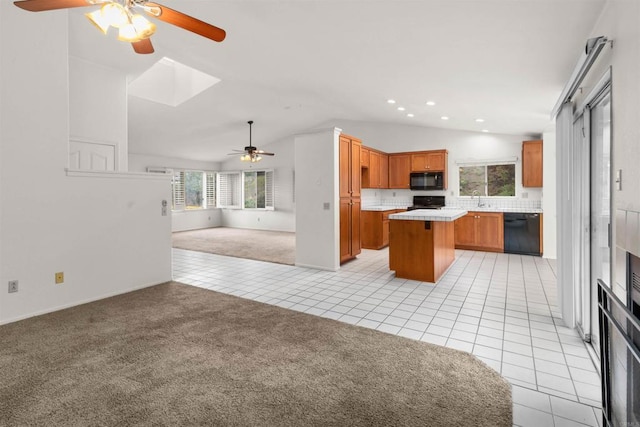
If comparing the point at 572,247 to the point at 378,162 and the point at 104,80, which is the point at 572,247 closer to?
the point at 378,162

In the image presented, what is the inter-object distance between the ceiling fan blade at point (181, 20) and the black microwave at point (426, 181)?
608 cm

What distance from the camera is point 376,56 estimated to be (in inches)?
145

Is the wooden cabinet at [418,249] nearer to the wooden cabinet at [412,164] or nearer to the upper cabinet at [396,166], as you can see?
the upper cabinet at [396,166]

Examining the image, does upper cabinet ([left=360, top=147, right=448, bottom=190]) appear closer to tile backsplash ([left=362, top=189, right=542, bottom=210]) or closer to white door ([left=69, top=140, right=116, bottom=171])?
tile backsplash ([left=362, top=189, right=542, bottom=210])

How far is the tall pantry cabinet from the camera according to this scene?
17.9ft

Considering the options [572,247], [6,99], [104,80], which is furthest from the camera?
[104,80]

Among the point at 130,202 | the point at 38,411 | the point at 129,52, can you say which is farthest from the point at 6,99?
the point at 38,411

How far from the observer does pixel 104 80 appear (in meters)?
5.00

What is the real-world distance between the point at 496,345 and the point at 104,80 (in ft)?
20.5

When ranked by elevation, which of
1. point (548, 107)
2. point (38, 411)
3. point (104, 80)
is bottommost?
point (38, 411)

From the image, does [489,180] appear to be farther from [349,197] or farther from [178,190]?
[178,190]

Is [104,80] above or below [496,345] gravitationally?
above

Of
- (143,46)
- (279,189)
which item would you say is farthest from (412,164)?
(143,46)

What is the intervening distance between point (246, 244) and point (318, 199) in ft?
11.0
